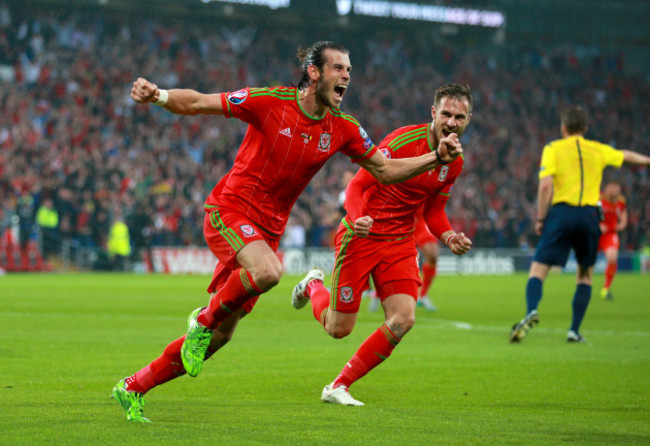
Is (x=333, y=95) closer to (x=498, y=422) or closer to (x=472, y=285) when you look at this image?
(x=498, y=422)

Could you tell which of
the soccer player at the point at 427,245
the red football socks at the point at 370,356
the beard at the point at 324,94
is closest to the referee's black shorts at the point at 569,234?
the soccer player at the point at 427,245

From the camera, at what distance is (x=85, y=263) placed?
2892 cm

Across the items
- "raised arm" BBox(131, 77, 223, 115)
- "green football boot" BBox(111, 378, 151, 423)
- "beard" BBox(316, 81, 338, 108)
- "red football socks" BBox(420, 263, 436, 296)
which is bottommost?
"red football socks" BBox(420, 263, 436, 296)

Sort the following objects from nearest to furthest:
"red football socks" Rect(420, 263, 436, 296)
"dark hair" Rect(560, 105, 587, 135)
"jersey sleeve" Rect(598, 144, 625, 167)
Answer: "jersey sleeve" Rect(598, 144, 625, 167) → "dark hair" Rect(560, 105, 587, 135) → "red football socks" Rect(420, 263, 436, 296)

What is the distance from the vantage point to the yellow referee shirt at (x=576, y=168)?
34.9 ft

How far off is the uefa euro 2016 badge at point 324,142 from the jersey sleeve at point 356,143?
0.14 metres

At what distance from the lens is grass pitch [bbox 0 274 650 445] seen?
208 inches

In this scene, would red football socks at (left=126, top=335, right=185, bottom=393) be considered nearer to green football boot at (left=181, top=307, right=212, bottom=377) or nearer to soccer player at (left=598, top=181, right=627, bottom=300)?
green football boot at (left=181, top=307, right=212, bottom=377)

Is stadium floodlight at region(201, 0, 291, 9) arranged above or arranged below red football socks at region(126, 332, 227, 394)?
above

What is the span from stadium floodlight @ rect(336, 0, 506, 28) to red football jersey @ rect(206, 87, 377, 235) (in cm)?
3306

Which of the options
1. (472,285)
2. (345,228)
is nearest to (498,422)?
(345,228)

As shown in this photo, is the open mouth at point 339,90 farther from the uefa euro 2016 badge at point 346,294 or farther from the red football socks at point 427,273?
the red football socks at point 427,273

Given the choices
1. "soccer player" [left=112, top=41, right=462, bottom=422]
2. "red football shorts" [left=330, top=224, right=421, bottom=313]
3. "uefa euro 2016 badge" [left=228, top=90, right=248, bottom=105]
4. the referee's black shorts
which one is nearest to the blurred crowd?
the referee's black shorts

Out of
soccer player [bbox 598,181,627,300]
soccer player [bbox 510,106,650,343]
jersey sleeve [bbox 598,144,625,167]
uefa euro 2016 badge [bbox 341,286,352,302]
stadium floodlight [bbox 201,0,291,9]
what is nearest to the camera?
uefa euro 2016 badge [bbox 341,286,352,302]
